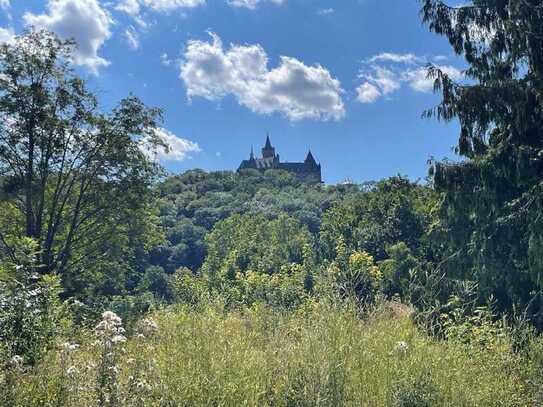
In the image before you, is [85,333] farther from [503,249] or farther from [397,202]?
[397,202]

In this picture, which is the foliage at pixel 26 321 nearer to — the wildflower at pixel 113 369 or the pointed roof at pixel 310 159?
the wildflower at pixel 113 369

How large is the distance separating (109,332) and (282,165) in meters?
120

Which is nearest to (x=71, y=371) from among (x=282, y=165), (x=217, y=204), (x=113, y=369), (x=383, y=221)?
(x=113, y=369)

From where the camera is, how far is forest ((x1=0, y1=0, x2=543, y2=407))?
3688mm

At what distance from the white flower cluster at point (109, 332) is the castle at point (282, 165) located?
4464 inches

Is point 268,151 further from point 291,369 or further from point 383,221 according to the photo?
point 291,369

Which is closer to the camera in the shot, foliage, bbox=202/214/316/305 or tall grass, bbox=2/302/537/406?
tall grass, bbox=2/302/537/406

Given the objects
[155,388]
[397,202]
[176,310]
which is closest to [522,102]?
[176,310]

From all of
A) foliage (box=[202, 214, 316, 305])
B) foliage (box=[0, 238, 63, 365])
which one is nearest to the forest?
foliage (box=[0, 238, 63, 365])

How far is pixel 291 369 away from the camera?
3855 millimetres

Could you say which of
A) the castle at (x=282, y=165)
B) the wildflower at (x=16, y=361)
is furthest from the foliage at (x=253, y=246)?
the castle at (x=282, y=165)

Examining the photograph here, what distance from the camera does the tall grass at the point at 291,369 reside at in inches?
138

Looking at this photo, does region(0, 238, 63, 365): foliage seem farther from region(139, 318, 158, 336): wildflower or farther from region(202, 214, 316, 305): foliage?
region(202, 214, 316, 305): foliage

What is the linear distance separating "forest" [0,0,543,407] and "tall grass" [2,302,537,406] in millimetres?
14
